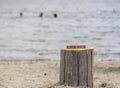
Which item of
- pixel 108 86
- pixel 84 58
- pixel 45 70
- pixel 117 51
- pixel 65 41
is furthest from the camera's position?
pixel 65 41

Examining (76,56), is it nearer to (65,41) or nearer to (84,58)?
(84,58)

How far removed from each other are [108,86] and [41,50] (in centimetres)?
1208

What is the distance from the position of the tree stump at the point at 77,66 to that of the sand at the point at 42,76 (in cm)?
30

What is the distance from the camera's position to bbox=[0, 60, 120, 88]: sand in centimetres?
1062

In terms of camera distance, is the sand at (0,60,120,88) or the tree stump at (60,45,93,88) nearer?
the tree stump at (60,45,93,88)

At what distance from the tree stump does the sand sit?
1.00 ft

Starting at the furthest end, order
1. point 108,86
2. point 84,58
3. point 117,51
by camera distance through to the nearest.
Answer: point 117,51, point 108,86, point 84,58

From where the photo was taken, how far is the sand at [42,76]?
1062cm

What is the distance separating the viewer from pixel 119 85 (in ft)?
35.1

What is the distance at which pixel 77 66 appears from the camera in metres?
9.26

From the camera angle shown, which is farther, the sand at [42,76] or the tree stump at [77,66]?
the sand at [42,76]

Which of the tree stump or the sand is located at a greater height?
the tree stump

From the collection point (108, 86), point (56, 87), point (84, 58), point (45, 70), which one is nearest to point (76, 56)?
point (84, 58)

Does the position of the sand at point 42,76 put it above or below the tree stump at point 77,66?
below
